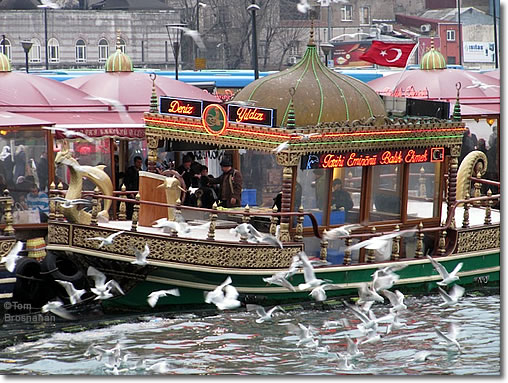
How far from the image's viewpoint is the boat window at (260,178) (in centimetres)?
1903

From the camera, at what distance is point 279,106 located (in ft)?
61.6

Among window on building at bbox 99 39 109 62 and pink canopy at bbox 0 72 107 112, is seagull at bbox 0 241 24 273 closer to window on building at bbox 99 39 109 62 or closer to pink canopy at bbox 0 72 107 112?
pink canopy at bbox 0 72 107 112

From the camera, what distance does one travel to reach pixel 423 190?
19.9 m

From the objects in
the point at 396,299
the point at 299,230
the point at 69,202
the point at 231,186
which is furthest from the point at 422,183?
the point at 69,202

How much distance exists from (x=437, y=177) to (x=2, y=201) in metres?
6.89

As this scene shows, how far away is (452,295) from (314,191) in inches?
106

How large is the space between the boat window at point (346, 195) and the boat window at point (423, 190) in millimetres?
999

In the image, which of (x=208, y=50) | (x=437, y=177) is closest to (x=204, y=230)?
(x=437, y=177)

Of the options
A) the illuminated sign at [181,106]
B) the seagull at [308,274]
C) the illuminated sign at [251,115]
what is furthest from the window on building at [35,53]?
the seagull at [308,274]

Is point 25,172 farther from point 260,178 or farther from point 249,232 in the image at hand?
point 249,232

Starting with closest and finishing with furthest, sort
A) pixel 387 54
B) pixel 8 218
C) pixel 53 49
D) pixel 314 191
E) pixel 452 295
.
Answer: pixel 8 218, pixel 314 191, pixel 452 295, pixel 387 54, pixel 53 49

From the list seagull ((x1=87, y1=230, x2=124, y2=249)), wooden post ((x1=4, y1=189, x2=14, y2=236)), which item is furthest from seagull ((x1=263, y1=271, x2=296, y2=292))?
wooden post ((x1=4, y1=189, x2=14, y2=236))

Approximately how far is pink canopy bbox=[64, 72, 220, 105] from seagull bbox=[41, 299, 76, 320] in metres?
9.19

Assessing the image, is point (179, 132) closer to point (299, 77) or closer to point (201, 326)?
point (299, 77)
